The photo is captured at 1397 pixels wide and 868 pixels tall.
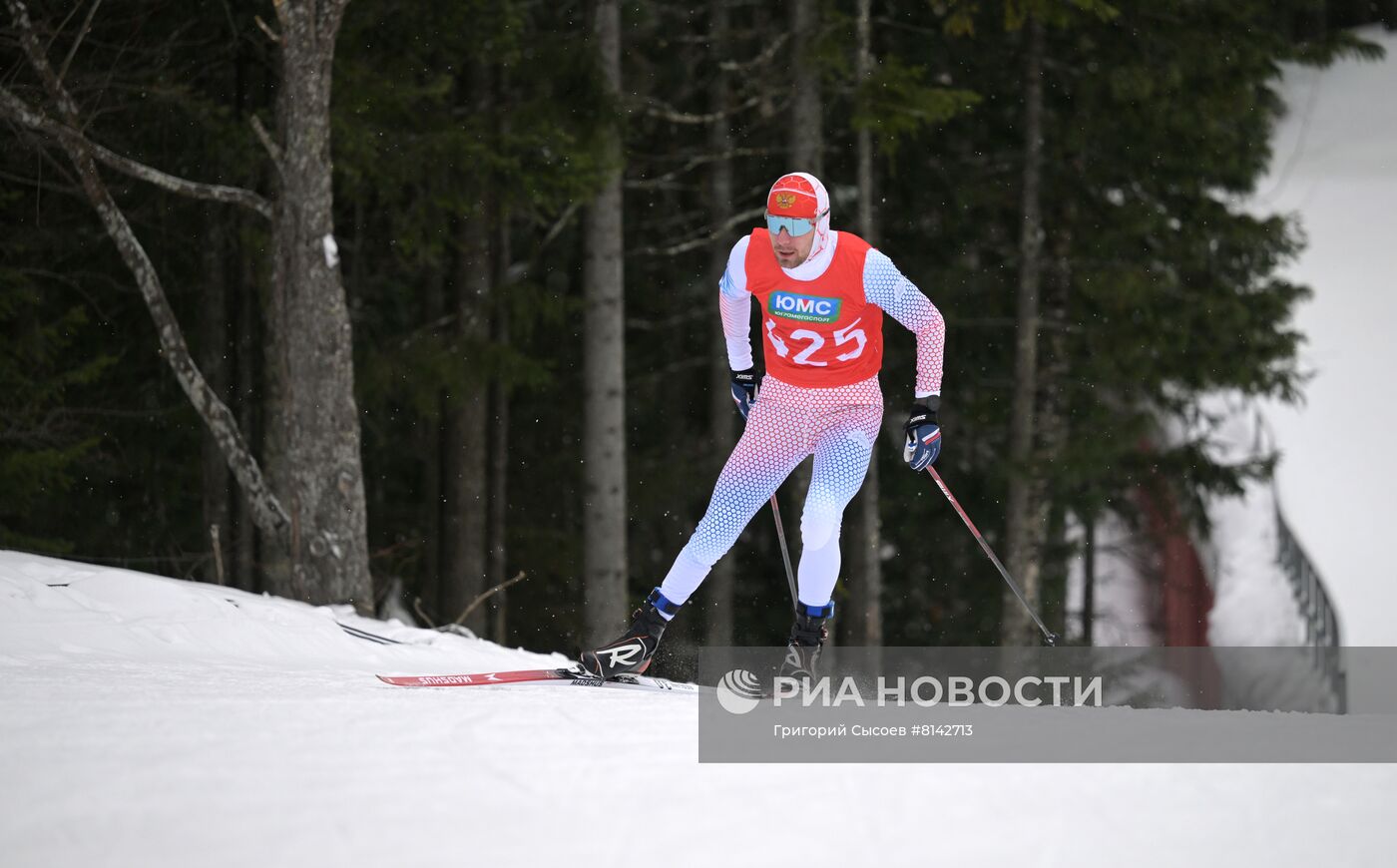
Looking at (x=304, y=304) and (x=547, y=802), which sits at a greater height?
(x=304, y=304)

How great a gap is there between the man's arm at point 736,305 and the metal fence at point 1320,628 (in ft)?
32.3

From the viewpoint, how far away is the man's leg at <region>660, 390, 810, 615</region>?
532 cm

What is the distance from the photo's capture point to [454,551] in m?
13.3

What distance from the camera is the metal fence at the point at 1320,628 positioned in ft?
44.4

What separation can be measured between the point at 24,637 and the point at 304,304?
2.30m

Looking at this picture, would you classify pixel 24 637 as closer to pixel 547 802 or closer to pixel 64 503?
pixel 547 802

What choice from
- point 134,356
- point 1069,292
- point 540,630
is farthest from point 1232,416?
point 134,356

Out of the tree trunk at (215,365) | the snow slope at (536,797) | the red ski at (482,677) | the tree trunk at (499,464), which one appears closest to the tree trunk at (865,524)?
the tree trunk at (499,464)

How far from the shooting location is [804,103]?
461 inches

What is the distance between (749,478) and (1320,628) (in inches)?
420

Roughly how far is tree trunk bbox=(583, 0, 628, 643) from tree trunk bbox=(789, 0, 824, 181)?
1.69 metres

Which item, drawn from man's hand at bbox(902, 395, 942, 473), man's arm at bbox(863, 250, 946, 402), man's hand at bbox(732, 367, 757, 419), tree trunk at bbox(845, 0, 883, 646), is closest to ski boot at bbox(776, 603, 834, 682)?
man's hand at bbox(902, 395, 942, 473)

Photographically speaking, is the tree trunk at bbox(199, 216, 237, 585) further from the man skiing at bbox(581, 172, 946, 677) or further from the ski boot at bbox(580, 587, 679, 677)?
the man skiing at bbox(581, 172, 946, 677)

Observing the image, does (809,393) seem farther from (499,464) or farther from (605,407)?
(499,464)
